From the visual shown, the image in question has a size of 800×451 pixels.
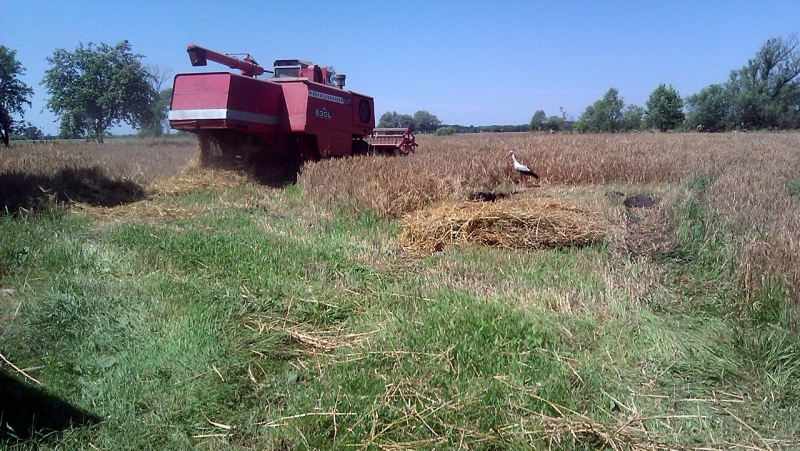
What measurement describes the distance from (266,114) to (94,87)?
32.6 m

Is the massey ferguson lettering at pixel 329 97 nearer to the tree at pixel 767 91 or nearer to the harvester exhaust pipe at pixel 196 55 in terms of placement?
the harvester exhaust pipe at pixel 196 55

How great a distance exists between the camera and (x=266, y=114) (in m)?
10.9

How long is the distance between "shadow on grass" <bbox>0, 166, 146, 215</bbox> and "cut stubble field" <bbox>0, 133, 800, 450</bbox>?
0.64ft

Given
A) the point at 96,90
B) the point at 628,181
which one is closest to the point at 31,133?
the point at 96,90

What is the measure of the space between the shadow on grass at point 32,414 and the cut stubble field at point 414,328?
0.04 feet

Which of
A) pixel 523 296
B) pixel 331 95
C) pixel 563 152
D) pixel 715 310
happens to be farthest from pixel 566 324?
pixel 563 152

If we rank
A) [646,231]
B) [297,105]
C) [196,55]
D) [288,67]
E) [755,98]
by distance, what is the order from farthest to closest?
[755,98] < [288,67] < [297,105] < [196,55] < [646,231]

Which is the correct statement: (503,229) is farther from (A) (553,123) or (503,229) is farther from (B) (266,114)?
(A) (553,123)

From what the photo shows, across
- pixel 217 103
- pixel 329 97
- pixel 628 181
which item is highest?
pixel 329 97

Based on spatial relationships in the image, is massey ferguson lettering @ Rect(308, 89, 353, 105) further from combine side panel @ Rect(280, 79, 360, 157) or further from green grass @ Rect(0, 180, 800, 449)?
green grass @ Rect(0, 180, 800, 449)

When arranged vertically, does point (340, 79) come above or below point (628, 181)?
above

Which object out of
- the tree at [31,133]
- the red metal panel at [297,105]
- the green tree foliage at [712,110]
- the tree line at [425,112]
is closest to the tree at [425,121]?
the tree line at [425,112]

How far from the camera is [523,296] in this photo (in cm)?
454

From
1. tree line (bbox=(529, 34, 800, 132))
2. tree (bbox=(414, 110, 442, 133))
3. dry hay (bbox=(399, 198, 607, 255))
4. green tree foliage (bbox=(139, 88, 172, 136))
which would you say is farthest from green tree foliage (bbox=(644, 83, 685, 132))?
dry hay (bbox=(399, 198, 607, 255))
